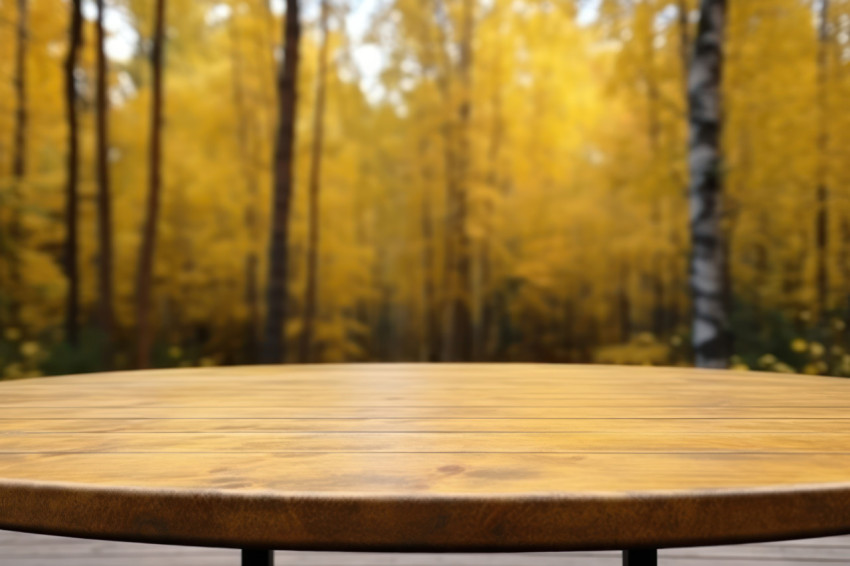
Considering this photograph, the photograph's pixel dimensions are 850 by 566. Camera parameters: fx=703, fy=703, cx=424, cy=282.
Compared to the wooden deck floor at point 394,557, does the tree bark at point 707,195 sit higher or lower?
higher

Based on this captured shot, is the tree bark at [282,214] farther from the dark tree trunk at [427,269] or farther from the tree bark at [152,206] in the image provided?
the dark tree trunk at [427,269]

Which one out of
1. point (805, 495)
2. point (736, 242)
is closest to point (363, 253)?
point (736, 242)

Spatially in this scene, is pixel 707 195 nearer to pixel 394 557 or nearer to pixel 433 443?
pixel 394 557

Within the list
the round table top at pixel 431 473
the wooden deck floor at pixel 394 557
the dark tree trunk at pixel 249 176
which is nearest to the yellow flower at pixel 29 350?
the dark tree trunk at pixel 249 176

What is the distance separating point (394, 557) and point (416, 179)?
9.34m

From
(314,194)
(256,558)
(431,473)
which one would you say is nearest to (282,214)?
(314,194)

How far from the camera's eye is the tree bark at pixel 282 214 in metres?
5.32

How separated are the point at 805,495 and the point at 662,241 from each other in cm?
841

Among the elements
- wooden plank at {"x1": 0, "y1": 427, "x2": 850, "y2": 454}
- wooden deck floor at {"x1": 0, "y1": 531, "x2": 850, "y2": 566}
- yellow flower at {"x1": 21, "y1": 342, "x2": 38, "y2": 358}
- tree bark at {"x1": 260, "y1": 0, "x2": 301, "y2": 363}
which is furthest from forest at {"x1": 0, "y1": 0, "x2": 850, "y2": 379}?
wooden plank at {"x1": 0, "y1": 427, "x2": 850, "y2": 454}

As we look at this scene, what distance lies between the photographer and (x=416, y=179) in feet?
36.2

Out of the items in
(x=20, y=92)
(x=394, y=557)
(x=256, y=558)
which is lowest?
(x=394, y=557)

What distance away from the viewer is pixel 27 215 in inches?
317

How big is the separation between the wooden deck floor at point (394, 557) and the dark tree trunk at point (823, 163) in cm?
469

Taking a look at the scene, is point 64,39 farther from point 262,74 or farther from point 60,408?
point 60,408
